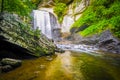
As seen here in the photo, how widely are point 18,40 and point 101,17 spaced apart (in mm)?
14991

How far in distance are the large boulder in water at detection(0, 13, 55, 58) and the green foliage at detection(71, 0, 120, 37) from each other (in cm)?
Result: 863

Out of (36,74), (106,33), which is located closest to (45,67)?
(36,74)

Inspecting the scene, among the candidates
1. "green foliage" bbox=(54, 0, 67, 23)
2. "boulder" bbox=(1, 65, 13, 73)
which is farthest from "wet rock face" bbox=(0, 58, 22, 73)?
"green foliage" bbox=(54, 0, 67, 23)

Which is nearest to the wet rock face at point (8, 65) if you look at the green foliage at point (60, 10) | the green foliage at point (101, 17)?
the green foliage at point (101, 17)

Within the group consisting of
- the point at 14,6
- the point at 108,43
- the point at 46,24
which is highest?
the point at 46,24

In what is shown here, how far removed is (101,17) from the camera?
24.3 metres

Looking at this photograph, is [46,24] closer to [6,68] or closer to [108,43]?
[108,43]

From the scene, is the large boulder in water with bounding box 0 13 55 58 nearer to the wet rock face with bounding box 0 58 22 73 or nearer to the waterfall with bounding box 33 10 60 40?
the wet rock face with bounding box 0 58 22 73

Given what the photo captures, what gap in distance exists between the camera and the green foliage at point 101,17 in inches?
793

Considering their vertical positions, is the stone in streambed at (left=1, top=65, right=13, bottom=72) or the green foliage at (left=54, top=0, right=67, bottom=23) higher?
the green foliage at (left=54, top=0, right=67, bottom=23)

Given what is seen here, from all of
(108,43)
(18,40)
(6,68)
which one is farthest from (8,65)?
(108,43)

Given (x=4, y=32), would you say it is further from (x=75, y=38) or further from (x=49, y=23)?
(x=49, y=23)

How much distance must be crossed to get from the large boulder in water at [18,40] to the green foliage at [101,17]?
8.63 m

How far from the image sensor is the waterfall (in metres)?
29.1
